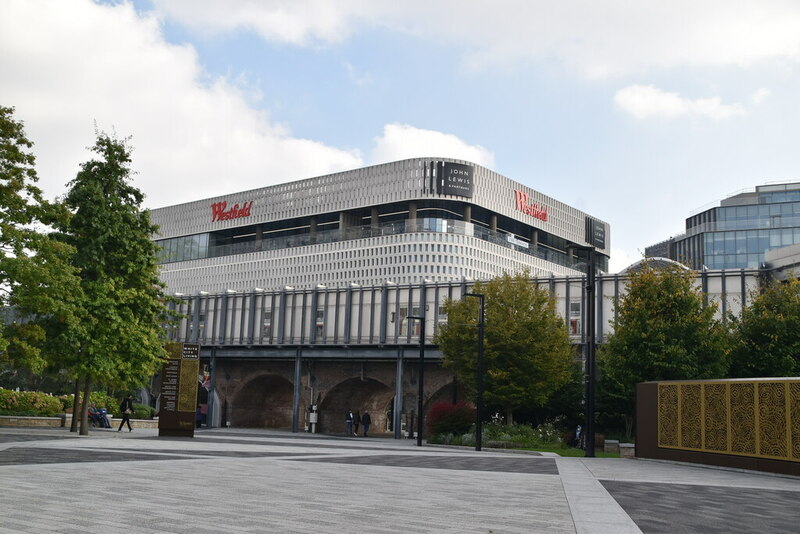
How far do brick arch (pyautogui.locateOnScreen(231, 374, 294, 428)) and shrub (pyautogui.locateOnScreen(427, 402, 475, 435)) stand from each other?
79.2ft

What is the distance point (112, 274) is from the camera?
3269cm

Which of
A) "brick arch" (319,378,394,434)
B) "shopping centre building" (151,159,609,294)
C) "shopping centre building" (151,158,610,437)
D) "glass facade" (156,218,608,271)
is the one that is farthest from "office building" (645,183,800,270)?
"brick arch" (319,378,394,434)

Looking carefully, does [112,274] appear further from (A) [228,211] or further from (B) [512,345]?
(A) [228,211]

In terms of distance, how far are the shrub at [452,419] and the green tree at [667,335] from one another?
26.8 feet

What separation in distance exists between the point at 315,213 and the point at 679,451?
148914 mm

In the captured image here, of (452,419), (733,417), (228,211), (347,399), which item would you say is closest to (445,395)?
(347,399)

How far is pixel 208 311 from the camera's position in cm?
6444

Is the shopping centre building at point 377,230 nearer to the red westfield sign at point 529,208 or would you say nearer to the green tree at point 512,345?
the red westfield sign at point 529,208

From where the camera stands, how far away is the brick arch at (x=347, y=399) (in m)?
59.0

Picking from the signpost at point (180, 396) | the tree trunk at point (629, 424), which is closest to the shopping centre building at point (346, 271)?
the tree trunk at point (629, 424)

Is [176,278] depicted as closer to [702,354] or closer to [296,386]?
[296,386]

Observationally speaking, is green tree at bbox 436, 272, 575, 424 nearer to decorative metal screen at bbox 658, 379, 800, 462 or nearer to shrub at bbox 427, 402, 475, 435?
shrub at bbox 427, 402, 475, 435

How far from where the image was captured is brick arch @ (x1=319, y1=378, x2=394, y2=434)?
59000 mm

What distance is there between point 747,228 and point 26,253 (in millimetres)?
123011
